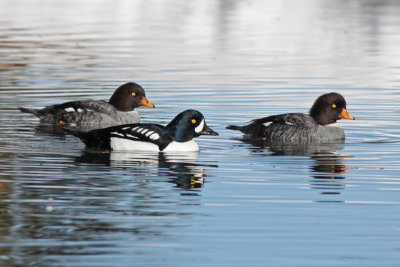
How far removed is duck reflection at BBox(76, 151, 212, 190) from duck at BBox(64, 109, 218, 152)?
13 cm

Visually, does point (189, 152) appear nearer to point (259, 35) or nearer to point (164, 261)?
point (164, 261)

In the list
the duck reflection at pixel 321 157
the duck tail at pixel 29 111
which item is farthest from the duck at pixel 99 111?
the duck reflection at pixel 321 157

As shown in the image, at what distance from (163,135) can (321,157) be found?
103 inches

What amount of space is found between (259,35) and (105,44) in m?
7.95

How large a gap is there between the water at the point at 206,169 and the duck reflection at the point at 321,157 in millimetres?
42

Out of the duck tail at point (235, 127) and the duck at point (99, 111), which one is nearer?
the duck tail at point (235, 127)

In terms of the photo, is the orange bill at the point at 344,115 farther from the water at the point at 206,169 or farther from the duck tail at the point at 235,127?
the duck tail at the point at 235,127

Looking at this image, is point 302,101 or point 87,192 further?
point 302,101

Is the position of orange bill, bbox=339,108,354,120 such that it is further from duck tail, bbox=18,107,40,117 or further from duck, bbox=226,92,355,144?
duck tail, bbox=18,107,40,117

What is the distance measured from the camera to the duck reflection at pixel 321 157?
12620mm

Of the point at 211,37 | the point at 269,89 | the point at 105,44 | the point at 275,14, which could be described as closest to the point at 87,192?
the point at 269,89

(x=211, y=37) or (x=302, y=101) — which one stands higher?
(x=211, y=37)

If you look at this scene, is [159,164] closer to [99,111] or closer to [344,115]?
[344,115]

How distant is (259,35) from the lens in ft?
130
